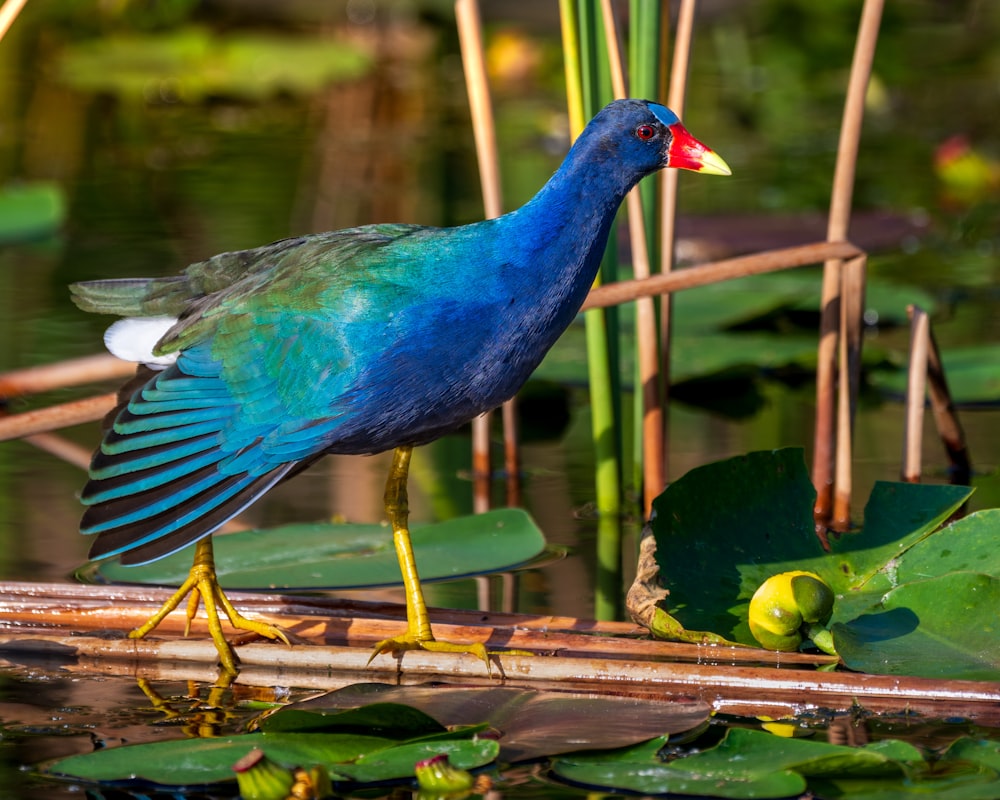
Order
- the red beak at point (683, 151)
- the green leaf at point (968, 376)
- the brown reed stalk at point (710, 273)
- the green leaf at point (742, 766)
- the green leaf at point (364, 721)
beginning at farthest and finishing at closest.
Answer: the green leaf at point (968, 376), the brown reed stalk at point (710, 273), the red beak at point (683, 151), the green leaf at point (364, 721), the green leaf at point (742, 766)

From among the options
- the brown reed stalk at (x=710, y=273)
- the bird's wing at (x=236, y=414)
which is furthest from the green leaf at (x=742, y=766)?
the brown reed stalk at (x=710, y=273)

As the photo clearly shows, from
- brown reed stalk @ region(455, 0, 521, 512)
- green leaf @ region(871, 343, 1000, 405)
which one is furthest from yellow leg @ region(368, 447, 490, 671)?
green leaf @ region(871, 343, 1000, 405)

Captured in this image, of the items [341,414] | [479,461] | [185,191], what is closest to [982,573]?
[341,414]

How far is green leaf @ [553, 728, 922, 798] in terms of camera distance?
1.92 meters

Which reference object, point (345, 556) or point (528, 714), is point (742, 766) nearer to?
point (528, 714)

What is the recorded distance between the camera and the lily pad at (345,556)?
289 cm

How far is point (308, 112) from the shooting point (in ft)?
28.3

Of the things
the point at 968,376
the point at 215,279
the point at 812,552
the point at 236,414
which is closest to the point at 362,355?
the point at 236,414

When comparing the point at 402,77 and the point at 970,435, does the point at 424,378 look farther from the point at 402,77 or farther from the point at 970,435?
the point at 402,77

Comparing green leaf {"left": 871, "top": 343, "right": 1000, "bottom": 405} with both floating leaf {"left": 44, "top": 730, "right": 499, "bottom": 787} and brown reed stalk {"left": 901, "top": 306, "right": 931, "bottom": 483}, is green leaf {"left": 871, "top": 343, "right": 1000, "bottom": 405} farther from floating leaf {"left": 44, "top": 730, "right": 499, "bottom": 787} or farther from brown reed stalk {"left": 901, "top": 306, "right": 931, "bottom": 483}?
floating leaf {"left": 44, "top": 730, "right": 499, "bottom": 787}

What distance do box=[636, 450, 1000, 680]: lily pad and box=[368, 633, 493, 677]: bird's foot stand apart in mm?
341

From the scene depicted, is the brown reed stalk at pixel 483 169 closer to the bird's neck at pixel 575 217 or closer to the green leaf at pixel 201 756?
the bird's neck at pixel 575 217

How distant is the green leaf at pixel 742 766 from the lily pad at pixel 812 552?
0.39 m

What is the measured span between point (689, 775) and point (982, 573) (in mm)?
692
